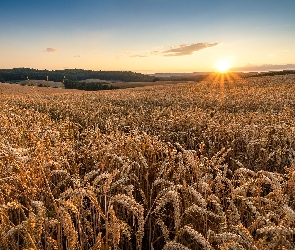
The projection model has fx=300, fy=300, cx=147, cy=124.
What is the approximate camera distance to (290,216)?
1.93 metres

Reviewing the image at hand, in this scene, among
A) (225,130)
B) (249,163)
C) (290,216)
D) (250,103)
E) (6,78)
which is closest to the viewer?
(290,216)

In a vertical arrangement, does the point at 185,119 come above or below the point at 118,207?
above

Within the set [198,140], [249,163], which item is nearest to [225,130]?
[198,140]

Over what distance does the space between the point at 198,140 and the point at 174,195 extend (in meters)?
4.21

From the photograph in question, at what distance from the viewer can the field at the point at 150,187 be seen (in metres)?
2.24

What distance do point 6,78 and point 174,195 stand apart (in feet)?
499

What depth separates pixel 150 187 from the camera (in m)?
3.93

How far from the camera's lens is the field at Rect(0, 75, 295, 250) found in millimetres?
2238

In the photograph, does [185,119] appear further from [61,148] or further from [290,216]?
[290,216]

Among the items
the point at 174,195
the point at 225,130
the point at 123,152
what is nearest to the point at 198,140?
the point at 225,130

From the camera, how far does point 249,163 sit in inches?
194

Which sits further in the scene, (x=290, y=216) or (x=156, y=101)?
(x=156, y=101)

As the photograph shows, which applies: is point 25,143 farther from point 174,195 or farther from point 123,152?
point 174,195

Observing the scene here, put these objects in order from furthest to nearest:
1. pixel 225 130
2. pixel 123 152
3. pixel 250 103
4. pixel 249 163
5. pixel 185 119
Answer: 1. pixel 250 103
2. pixel 185 119
3. pixel 225 130
4. pixel 249 163
5. pixel 123 152
